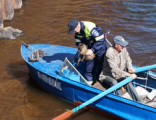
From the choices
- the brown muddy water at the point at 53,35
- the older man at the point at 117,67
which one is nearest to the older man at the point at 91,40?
the older man at the point at 117,67

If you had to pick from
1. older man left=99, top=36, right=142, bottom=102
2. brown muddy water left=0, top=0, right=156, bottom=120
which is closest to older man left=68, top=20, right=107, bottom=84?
older man left=99, top=36, right=142, bottom=102

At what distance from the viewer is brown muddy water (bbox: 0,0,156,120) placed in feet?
20.3

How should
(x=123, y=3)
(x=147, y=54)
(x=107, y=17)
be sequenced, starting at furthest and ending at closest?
1. (x=123, y=3)
2. (x=107, y=17)
3. (x=147, y=54)

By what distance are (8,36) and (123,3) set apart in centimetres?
634

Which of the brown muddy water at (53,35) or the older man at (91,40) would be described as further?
the brown muddy water at (53,35)

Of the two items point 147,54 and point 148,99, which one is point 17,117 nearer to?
point 148,99

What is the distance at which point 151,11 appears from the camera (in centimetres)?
1158

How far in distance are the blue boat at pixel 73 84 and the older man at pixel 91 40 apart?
1.25 feet

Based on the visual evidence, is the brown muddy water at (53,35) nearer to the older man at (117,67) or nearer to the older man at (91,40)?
the older man at (117,67)

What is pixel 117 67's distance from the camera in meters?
5.34

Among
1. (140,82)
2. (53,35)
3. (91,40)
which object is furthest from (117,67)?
(53,35)

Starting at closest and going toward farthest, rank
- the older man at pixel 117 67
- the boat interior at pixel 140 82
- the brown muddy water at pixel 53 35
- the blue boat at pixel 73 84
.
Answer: the blue boat at pixel 73 84, the older man at pixel 117 67, the boat interior at pixel 140 82, the brown muddy water at pixel 53 35

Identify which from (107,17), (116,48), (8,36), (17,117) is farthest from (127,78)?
(107,17)

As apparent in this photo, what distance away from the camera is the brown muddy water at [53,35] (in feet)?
20.3
